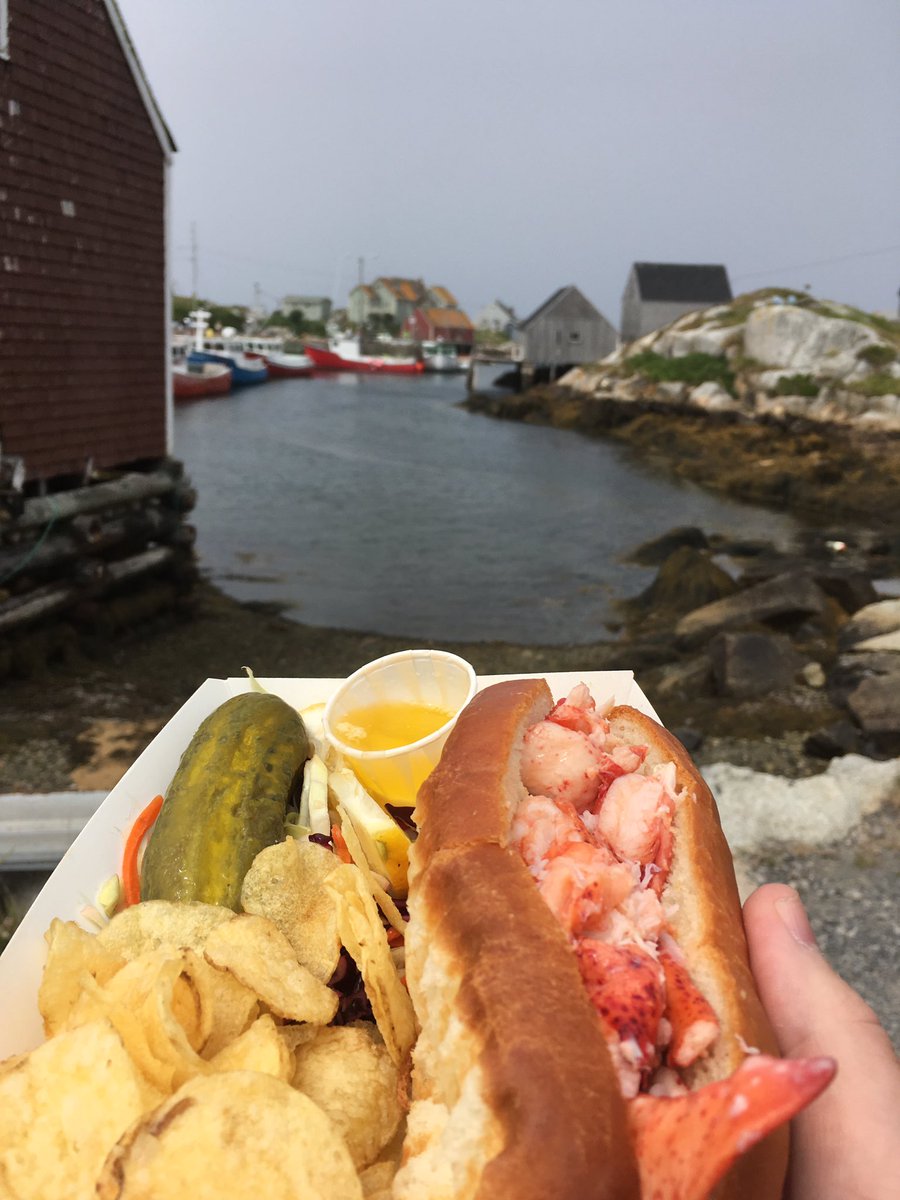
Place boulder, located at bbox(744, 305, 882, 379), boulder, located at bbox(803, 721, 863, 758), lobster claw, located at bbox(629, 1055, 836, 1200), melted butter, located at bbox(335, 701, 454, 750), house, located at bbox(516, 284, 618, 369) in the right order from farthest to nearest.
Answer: house, located at bbox(516, 284, 618, 369), boulder, located at bbox(744, 305, 882, 379), boulder, located at bbox(803, 721, 863, 758), melted butter, located at bbox(335, 701, 454, 750), lobster claw, located at bbox(629, 1055, 836, 1200)

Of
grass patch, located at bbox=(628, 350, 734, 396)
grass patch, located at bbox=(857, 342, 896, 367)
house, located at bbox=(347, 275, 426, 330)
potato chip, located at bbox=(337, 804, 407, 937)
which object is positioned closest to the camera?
potato chip, located at bbox=(337, 804, 407, 937)

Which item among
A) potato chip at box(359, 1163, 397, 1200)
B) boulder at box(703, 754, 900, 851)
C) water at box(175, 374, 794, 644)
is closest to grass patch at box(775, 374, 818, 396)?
water at box(175, 374, 794, 644)

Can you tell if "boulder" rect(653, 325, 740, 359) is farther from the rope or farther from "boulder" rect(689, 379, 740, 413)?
the rope

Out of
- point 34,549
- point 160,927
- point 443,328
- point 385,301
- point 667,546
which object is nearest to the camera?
point 160,927

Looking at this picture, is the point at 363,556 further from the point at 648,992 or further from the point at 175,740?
the point at 648,992

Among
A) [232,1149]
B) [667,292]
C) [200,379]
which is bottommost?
[232,1149]

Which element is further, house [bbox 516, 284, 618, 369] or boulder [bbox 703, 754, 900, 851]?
house [bbox 516, 284, 618, 369]

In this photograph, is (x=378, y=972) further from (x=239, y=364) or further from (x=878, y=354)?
(x=239, y=364)

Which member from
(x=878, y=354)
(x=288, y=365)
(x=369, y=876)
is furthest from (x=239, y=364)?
(x=369, y=876)
